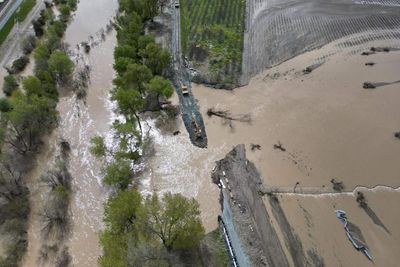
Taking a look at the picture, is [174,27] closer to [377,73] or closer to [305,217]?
[377,73]

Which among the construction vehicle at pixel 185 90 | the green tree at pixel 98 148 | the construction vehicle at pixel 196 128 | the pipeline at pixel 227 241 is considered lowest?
the pipeline at pixel 227 241

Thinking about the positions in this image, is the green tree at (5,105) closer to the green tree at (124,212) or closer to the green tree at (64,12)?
the green tree at (124,212)

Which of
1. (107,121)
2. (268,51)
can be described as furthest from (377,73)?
(107,121)

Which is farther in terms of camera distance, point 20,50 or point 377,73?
point 20,50

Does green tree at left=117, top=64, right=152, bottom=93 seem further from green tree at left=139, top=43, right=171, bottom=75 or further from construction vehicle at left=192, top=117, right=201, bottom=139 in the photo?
construction vehicle at left=192, top=117, right=201, bottom=139

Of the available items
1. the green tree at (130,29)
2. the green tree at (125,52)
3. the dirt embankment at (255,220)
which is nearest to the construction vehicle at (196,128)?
the dirt embankment at (255,220)

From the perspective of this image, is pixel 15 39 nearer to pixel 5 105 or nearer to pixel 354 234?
pixel 5 105

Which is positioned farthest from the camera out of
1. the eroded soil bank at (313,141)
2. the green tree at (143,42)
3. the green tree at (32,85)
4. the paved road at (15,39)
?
the paved road at (15,39)

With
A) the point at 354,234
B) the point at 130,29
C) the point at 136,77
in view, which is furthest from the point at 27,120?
the point at 354,234
